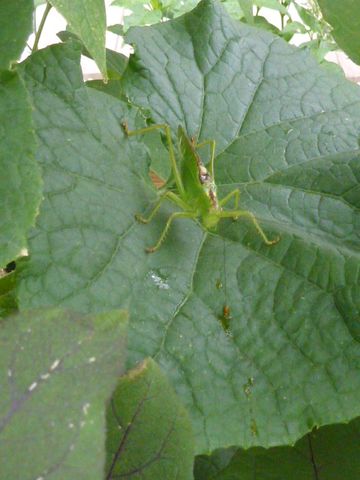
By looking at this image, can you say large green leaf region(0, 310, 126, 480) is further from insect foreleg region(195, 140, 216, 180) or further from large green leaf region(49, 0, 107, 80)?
insect foreleg region(195, 140, 216, 180)

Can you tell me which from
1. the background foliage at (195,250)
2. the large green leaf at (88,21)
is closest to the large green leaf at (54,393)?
the background foliage at (195,250)

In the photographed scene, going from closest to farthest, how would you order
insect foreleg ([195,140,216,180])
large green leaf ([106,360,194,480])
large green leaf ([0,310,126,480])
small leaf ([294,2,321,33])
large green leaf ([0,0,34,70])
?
large green leaf ([0,310,126,480])
large green leaf ([106,360,194,480])
large green leaf ([0,0,34,70])
insect foreleg ([195,140,216,180])
small leaf ([294,2,321,33])

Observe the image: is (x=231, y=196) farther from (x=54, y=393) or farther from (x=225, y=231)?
(x=54, y=393)

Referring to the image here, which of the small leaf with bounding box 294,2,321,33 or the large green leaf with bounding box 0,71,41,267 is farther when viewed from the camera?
the small leaf with bounding box 294,2,321,33

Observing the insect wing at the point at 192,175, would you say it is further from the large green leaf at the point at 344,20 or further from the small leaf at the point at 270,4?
the small leaf at the point at 270,4

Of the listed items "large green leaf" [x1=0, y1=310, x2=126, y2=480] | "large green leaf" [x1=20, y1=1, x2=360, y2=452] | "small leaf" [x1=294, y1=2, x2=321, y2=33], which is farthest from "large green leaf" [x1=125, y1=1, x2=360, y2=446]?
"small leaf" [x1=294, y1=2, x2=321, y2=33]

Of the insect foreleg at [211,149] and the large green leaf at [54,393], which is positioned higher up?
the large green leaf at [54,393]

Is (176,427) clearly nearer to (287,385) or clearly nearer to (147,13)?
(287,385)
